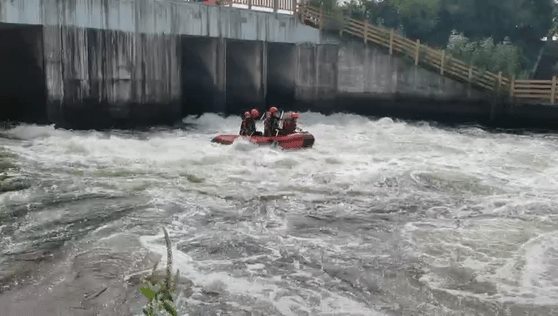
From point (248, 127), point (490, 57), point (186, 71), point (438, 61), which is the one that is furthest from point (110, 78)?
point (490, 57)

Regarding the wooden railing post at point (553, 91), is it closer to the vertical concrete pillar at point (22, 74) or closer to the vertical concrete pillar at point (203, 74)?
the vertical concrete pillar at point (203, 74)

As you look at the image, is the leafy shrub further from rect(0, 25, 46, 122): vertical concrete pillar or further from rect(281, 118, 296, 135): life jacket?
rect(0, 25, 46, 122): vertical concrete pillar

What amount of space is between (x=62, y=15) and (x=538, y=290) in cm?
1612

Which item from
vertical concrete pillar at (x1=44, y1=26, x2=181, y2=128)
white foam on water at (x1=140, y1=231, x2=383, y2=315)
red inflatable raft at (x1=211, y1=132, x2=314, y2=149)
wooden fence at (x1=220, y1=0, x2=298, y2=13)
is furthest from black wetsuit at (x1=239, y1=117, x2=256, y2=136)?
white foam on water at (x1=140, y1=231, x2=383, y2=315)

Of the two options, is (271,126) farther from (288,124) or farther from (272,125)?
(288,124)

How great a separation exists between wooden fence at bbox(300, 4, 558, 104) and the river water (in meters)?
7.08

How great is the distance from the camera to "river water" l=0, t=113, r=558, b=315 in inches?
269

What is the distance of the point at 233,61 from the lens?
84.4ft

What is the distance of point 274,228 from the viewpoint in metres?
9.61

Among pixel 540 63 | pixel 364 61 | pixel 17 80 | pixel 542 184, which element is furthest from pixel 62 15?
pixel 540 63

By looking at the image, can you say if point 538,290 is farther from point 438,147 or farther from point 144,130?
point 144,130

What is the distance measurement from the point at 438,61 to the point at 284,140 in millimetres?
11500

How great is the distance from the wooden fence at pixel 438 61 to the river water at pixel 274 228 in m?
7.08

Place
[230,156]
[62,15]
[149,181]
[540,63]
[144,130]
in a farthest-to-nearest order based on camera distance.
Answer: [540,63] < [144,130] < [62,15] < [230,156] < [149,181]
